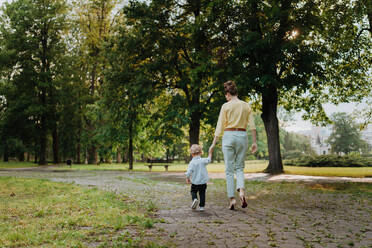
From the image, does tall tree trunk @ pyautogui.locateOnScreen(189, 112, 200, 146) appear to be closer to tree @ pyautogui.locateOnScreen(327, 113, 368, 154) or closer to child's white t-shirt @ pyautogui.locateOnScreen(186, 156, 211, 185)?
child's white t-shirt @ pyautogui.locateOnScreen(186, 156, 211, 185)

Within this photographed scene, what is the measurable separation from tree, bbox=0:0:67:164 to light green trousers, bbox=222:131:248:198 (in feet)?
104

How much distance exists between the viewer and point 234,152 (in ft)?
19.3

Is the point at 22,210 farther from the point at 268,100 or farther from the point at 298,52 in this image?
the point at 268,100

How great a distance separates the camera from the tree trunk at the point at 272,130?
16.8 m

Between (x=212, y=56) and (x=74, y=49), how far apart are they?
27.0m

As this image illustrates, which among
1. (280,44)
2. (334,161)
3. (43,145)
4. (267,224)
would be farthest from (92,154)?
(267,224)

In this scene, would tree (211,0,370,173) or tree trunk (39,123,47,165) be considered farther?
tree trunk (39,123,47,165)

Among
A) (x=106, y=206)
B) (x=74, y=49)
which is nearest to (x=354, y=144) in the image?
(x=74, y=49)

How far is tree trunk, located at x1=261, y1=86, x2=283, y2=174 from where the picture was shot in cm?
1681

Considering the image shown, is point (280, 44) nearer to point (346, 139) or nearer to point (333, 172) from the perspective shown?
point (333, 172)

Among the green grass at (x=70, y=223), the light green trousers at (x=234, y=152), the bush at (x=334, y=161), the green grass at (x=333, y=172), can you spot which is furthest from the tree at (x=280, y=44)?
the bush at (x=334, y=161)

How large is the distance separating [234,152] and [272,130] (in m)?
11.6

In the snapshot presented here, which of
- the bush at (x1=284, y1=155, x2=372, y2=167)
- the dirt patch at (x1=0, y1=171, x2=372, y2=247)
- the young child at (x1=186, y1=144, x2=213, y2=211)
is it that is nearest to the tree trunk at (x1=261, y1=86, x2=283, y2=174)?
the dirt patch at (x1=0, y1=171, x2=372, y2=247)

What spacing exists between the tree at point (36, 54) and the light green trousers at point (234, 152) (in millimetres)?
31652
